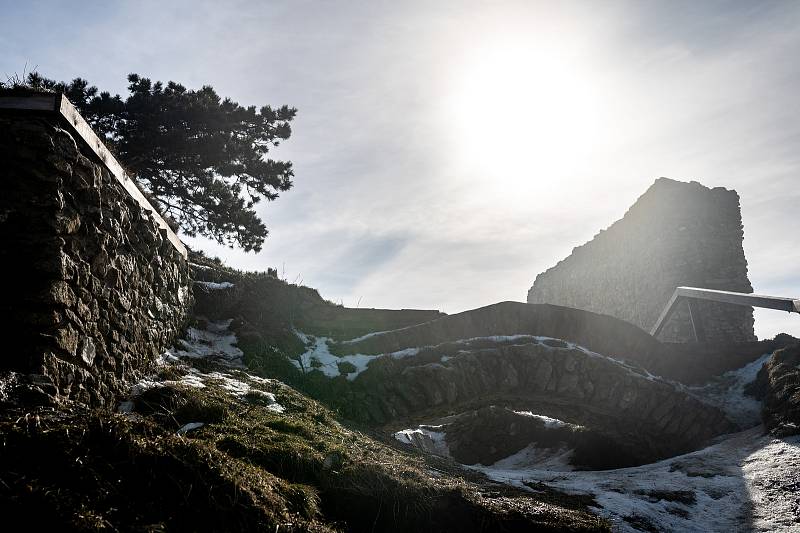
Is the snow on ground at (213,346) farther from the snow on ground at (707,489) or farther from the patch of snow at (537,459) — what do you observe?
the patch of snow at (537,459)

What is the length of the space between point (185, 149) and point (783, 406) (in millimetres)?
13529

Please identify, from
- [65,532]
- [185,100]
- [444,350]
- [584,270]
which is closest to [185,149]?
[185,100]

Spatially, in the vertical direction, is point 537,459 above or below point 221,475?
below

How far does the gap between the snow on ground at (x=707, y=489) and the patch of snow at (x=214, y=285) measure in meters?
5.52

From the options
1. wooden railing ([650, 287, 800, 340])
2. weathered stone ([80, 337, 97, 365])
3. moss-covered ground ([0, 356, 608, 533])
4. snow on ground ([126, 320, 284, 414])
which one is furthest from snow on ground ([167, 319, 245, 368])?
wooden railing ([650, 287, 800, 340])

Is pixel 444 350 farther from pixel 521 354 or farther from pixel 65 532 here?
pixel 65 532

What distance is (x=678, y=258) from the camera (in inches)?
769

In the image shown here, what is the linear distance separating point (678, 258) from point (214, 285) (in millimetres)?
17397

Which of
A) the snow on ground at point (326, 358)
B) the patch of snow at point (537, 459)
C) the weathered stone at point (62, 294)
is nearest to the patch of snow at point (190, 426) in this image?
the weathered stone at point (62, 294)

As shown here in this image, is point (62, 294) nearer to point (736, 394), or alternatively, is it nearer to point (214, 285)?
point (214, 285)

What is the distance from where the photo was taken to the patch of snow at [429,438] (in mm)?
13156

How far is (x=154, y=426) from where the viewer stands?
127 inches

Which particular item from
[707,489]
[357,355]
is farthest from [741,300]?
[357,355]

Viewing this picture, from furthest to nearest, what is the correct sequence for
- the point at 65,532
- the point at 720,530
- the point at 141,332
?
1. the point at 141,332
2. the point at 720,530
3. the point at 65,532
